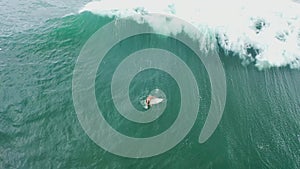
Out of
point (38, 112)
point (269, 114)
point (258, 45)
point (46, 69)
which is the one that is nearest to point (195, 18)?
point (258, 45)

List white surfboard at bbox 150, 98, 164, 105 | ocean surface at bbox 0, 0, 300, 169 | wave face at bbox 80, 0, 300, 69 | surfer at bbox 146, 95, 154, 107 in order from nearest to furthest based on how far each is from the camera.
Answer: ocean surface at bbox 0, 0, 300, 169
surfer at bbox 146, 95, 154, 107
white surfboard at bbox 150, 98, 164, 105
wave face at bbox 80, 0, 300, 69

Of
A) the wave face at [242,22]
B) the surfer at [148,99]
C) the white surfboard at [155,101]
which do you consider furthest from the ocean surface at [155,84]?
the white surfboard at [155,101]

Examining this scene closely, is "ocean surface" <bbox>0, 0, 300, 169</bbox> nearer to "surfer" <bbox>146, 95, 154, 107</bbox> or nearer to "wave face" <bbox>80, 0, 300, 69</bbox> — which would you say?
"wave face" <bbox>80, 0, 300, 69</bbox>

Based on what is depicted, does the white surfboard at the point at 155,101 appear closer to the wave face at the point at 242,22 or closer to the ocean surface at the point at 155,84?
the ocean surface at the point at 155,84

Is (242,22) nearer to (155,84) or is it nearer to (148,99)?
(155,84)

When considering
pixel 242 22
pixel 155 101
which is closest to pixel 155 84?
pixel 155 101


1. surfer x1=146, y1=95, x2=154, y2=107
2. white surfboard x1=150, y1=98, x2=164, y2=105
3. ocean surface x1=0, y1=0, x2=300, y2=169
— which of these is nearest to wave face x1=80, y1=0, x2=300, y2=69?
ocean surface x1=0, y1=0, x2=300, y2=169
